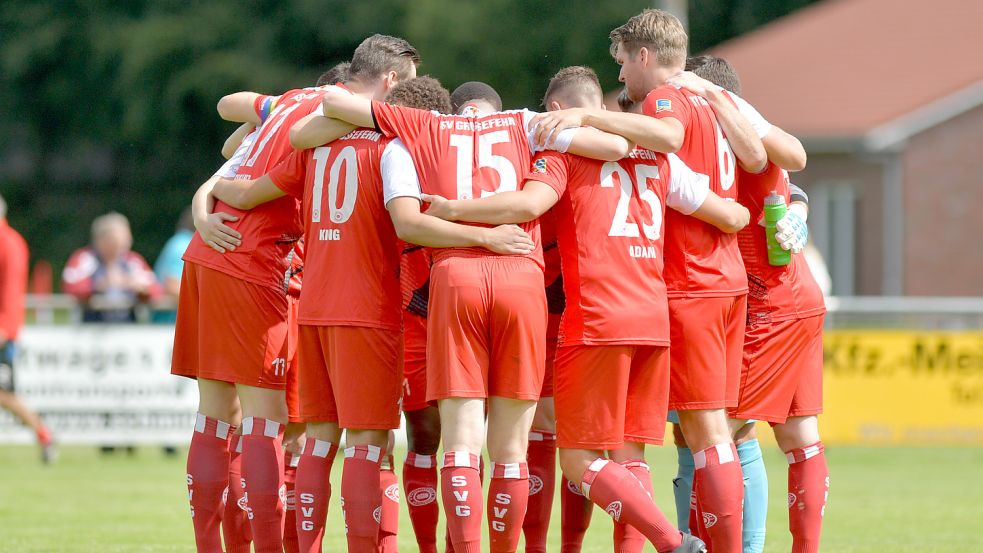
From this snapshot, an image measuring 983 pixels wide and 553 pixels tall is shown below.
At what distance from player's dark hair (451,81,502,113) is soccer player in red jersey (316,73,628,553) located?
76 centimetres

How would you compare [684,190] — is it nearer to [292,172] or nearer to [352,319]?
[352,319]

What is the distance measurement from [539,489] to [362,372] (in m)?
1.24

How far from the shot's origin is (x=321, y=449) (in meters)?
6.07

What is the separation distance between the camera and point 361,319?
19.5 feet

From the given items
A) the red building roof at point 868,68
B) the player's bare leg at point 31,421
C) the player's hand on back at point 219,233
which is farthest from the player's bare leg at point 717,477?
the red building roof at point 868,68

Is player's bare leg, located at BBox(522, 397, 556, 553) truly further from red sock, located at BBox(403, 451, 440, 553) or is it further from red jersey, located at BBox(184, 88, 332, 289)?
red jersey, located at BBox(184, 88, 332, 289)

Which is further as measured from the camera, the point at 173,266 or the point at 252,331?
the point at 173,266

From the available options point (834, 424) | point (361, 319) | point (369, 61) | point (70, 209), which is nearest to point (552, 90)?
point (369, 61)

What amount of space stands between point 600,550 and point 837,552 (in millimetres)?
1367

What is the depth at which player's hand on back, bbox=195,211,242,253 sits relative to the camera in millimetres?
6457

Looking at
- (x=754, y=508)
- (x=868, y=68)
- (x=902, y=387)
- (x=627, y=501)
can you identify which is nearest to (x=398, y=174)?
(x=627, y=501)

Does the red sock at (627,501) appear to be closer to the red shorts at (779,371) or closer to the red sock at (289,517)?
the red shorts at (779,371)

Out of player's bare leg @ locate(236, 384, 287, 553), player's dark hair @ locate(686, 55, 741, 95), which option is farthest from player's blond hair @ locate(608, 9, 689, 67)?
player's bare leg @ locate(236, 384, 287, 553)

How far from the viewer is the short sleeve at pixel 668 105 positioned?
239 inches
